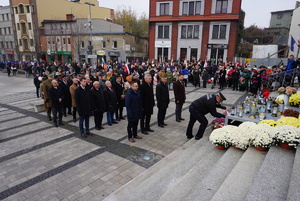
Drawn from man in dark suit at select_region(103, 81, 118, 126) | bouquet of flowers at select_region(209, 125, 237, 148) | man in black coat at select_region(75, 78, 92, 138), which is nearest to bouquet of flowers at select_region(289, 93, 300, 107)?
bouquet of flowers at select_region(209, 125, 237, 148)

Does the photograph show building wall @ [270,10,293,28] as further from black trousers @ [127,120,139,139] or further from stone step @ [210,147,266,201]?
stone step @ [210,147,266,201]

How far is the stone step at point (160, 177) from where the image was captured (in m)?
3.66

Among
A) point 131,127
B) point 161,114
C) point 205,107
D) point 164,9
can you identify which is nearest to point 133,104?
point 131,127

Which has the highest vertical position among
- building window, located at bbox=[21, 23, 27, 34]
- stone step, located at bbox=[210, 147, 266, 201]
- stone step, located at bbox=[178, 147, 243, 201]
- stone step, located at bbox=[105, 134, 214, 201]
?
building window, located at bbox=[21, 23, 27, 34]

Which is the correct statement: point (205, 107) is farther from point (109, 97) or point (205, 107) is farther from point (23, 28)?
point (23, 28)

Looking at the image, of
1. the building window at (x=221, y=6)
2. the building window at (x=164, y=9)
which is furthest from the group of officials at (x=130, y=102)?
the building window at (x=164, y=9)

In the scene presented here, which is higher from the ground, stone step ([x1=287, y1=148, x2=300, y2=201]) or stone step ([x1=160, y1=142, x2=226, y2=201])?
stone step ([x1=287, y1=148, x2=300, y2=201])

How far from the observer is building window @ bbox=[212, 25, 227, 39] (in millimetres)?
28683

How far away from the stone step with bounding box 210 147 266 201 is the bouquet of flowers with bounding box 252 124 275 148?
0.21 metres

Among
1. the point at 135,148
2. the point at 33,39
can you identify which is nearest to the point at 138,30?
the point at 33,39

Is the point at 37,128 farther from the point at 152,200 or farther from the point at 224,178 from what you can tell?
the point at 224,178

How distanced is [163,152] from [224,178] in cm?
253

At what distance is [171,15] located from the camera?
31.1 m

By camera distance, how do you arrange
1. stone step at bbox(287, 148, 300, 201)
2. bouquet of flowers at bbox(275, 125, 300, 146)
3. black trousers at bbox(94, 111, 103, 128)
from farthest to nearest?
black trousers at bbox(94, 111, 103, 128), bouquet of flowers at bbox(275, 125, 300, 146), stone step at bbox(287, 148, 300, 201)
